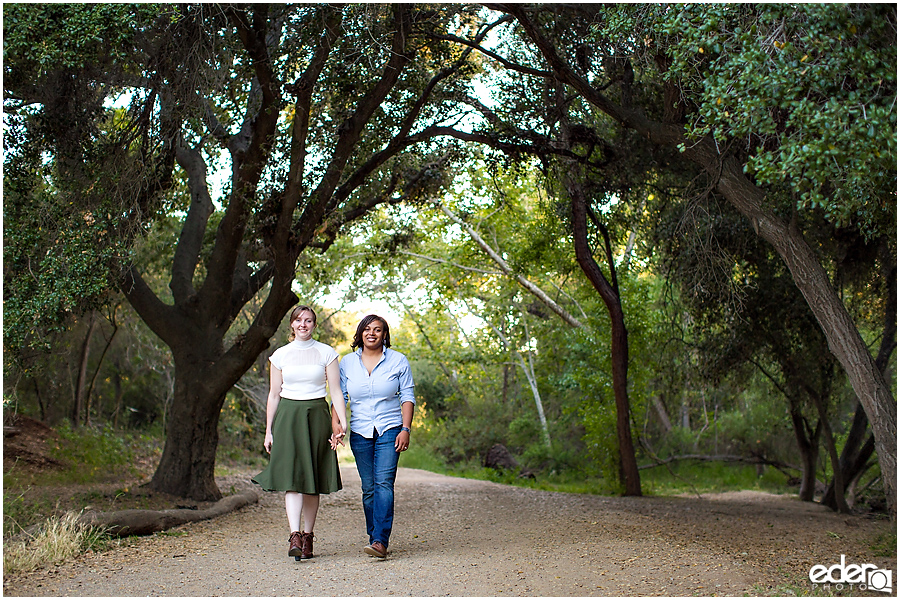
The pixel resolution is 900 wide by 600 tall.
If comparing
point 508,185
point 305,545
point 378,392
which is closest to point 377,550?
point 305,545

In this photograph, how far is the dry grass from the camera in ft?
15.9

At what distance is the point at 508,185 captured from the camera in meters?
15.6

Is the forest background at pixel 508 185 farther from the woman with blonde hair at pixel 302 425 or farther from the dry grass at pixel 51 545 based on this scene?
the woman with blonde hair at pixel 302 425

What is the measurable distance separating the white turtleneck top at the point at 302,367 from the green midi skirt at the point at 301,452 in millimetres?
67

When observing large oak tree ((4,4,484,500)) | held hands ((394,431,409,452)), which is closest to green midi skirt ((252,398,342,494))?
held hands ((394,431,409,452))

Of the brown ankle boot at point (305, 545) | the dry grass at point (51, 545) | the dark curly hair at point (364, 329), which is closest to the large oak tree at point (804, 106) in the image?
the dark curly hair at point (364, 329)

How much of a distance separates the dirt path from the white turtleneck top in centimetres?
123

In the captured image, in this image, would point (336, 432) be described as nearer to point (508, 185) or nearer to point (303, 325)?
point (303, 325)

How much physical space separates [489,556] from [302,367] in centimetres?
201

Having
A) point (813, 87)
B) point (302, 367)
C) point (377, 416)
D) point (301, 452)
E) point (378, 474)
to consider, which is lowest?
point (378, 474)

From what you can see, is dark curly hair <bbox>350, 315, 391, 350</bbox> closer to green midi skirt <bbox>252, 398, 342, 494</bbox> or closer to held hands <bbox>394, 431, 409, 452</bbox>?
green midi skirt <bbox>252, 398, 342, 494</bbox>

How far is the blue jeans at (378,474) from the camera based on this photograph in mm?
5156

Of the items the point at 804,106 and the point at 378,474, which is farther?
the point at 378,474

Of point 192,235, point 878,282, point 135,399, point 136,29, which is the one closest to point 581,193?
point 878,282
